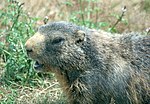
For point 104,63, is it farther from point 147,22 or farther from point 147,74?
point 147,22

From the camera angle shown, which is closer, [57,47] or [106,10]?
[57,47]

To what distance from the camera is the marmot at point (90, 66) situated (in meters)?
7.24

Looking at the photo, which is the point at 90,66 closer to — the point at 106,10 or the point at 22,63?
the point at 22,63

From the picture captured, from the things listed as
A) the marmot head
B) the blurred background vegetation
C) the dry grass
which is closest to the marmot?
the marmot head

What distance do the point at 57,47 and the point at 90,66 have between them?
0.55 m

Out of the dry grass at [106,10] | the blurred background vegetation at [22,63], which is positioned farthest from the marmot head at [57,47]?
the dry grass at [106,10]

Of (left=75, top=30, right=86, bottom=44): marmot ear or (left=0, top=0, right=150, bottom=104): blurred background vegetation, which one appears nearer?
(left=75, top=30, right=86, bottom=44): marmot ear

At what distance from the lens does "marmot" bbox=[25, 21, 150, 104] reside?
7.24 meters

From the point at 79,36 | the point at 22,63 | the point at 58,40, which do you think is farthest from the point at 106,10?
the point at 58,40

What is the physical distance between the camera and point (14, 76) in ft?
29.8

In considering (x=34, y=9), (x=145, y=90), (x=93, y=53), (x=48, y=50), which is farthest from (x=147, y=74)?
(x=34, y=9)

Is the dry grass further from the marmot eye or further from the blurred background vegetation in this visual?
the marmot eye

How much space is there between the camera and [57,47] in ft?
23.8

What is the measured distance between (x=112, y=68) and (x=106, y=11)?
4875 mm
